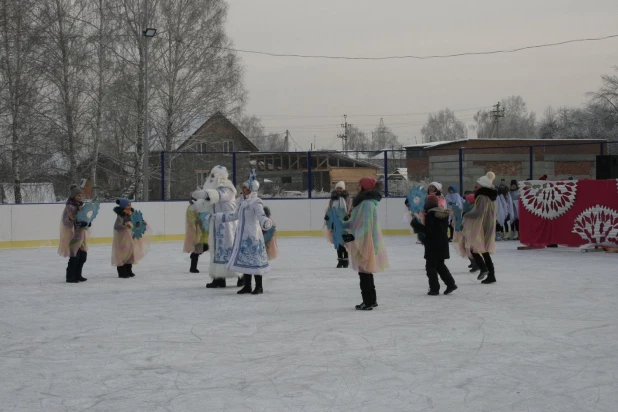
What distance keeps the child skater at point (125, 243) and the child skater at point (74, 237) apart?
1.70ft

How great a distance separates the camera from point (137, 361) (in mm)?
6340

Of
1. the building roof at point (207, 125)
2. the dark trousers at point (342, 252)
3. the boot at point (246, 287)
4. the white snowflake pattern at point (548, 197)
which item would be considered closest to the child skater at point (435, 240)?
the boot at point (246, 287)

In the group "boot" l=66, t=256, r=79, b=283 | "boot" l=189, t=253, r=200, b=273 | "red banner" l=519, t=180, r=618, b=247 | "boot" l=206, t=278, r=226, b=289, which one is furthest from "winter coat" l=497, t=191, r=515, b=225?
"boot" l=66, t=256, r=79, b=283

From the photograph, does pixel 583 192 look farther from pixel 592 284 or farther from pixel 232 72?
pixel 232 72

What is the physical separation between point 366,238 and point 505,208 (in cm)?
1182

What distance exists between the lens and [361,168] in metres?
22.7

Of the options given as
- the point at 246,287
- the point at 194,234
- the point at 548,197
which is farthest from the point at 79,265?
the point at 548,197

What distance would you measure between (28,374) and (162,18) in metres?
28.3

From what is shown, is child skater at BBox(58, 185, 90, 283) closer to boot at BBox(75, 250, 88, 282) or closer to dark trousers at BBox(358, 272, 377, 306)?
boot at BBox(75, 250, 88, 282)

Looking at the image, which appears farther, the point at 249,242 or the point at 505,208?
the point at 505,208

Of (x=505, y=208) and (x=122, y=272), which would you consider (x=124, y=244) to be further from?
(x=505, y=208)

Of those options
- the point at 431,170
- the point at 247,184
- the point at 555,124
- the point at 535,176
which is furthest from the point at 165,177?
the point at 555,124

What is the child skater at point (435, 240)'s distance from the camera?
9742mm

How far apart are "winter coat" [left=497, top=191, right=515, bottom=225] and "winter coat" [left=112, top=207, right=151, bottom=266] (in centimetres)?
1010
